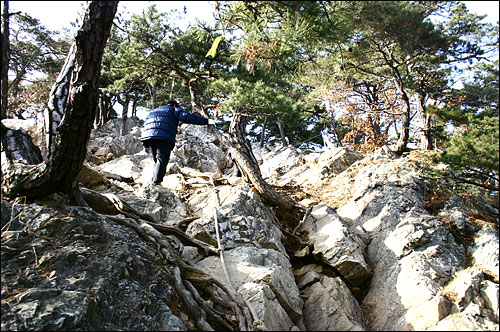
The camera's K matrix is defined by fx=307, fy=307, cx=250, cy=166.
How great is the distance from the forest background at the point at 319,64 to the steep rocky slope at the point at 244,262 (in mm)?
1115

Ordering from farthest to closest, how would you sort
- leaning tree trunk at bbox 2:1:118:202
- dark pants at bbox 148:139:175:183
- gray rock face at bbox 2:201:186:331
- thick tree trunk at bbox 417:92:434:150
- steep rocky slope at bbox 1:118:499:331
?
thick tree trunk at bbox 417:92:434:150 < dark pants at bbox 148:139:175:183 < leaning tree trunk at bbox 2:1:118:202 < steep rocky slope at bbox 1:118:499:331 < gray rock face at bbox 2:201:186:331

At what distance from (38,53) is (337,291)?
17414 millimetres

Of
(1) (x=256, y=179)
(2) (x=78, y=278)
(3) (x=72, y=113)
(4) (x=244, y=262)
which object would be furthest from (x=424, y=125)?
(2) (x=78, y=278)

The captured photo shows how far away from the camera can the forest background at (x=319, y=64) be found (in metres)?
3.85

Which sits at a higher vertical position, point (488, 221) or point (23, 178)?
point (23, 178)

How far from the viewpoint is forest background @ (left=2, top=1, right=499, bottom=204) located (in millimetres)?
3850

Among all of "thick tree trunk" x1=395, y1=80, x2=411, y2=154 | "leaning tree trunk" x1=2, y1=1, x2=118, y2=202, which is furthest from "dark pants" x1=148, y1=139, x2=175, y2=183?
"thick tree trunk" x1=395, y1=80, x2=411, y2=154

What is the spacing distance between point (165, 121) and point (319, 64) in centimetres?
645

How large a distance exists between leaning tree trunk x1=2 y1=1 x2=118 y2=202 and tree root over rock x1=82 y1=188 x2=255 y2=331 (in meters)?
0.71

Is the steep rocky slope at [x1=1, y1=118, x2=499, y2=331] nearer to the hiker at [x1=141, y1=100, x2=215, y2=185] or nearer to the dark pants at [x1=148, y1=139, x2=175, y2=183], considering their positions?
the dark pants at [x1=148, y1=139, x2=175, y2=183]

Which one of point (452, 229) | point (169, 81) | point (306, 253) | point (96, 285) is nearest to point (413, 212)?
point (452, 229)

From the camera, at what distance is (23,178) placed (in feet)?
9.36

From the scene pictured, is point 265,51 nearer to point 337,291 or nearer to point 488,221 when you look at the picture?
point 337,291

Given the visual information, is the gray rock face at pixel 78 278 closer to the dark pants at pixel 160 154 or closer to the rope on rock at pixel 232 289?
the rope on rock at pixel 232 289
